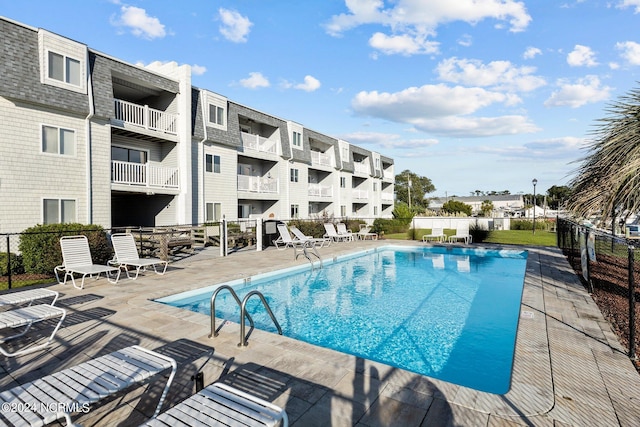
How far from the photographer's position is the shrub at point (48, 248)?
28.6ft

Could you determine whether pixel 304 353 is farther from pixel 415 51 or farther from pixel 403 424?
pixel 415 51

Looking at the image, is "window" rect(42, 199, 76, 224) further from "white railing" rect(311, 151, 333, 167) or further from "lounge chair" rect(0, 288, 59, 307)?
"white railing" rect(311, 151, 333, 167)

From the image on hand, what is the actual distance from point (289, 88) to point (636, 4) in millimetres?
19003

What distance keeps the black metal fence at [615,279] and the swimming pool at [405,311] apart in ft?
4.74

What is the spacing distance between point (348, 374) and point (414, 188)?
69634 mm

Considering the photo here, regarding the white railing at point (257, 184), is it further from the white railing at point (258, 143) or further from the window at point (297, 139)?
the window at point (297, 139)

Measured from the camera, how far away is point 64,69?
12.5 meters

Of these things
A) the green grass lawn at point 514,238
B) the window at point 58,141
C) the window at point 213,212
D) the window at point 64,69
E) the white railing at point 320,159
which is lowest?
the green grass lawn at point 514,238

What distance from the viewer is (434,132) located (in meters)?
36.1

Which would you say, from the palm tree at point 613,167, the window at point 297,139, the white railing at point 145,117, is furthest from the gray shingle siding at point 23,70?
the palm tree at point 613,167

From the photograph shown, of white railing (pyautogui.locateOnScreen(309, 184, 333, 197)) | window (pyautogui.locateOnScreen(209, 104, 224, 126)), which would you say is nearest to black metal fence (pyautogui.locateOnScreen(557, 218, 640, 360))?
window (pyautogui.locateOnScreen(209, 104, 224, 126))

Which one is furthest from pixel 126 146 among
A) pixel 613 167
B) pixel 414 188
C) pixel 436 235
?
pixel 414 188

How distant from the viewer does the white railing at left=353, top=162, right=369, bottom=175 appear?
33.8 m

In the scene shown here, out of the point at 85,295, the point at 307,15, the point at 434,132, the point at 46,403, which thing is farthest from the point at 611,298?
the point at 434,132
